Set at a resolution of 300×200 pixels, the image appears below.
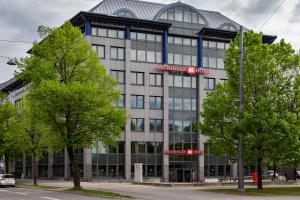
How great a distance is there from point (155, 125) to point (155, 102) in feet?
10.3

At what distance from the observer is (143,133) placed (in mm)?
71062

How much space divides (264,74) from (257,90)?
Result: 138cm

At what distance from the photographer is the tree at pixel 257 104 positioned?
35.8m

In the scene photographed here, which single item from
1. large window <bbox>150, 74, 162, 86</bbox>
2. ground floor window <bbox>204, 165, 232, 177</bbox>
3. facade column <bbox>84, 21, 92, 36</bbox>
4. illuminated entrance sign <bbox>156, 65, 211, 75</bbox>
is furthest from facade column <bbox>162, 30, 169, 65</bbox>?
ground floor window <bbox>204, 165, 232, 177</bbox>

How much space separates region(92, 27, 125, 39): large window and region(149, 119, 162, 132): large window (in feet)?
39.8

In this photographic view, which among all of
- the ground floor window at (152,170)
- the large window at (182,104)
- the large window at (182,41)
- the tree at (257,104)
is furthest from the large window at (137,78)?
the tree at (257,104)

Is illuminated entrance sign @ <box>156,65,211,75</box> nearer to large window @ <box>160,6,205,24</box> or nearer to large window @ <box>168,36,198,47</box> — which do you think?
large window @ <box>168,36,198,47</box>

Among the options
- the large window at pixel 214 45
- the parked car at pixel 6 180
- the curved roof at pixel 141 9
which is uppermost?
the curved roof at pixel 141 9

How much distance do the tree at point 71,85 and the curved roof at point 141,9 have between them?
1218 inches

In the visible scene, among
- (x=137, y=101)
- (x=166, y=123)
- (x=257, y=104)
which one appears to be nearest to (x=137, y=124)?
(x=137, y=101)

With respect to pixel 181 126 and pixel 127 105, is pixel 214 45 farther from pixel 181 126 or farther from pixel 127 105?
pixel 127 105

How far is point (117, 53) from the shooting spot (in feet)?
228

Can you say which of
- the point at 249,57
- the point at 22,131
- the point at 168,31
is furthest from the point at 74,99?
the point at 168,31

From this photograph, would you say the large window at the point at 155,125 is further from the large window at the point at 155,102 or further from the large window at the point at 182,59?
the large window at the point at 182,59
